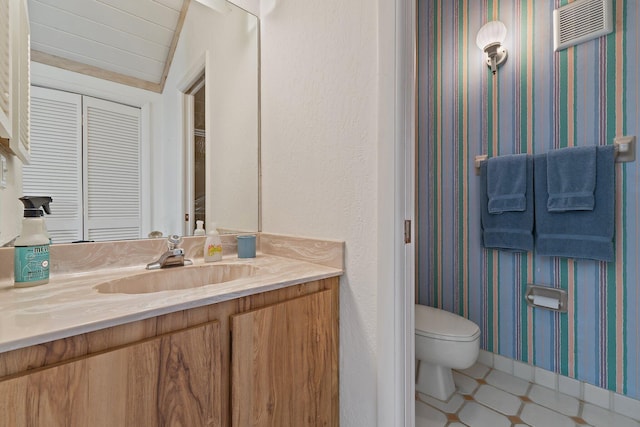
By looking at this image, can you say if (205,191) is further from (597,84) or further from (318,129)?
(597,84)

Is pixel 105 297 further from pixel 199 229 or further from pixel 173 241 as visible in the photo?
pixel 199 229

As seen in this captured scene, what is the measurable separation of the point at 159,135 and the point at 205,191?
0.93 ft

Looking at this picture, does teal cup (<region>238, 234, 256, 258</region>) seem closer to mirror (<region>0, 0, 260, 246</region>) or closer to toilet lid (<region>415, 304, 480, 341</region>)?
mirror (<region>0, 0, 260, 246</region>)

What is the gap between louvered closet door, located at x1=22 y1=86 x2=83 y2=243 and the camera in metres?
0.93

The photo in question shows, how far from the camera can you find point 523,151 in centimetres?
171

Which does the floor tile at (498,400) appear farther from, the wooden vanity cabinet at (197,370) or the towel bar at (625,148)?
the towel bar at (625,148)

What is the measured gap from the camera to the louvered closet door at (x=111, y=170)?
1033 mm

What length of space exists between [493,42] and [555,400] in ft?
6.50

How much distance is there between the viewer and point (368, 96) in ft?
3.18

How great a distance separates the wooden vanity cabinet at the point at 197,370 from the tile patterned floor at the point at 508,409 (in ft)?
2.36

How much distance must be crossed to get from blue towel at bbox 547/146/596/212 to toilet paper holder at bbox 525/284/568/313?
431 millimetres

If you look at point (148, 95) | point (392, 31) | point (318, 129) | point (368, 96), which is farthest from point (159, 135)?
point (392, 31)

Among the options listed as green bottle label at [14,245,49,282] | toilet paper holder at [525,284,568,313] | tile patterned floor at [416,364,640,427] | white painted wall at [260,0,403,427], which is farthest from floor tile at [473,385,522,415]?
green bottle label at [14,245,49,282]

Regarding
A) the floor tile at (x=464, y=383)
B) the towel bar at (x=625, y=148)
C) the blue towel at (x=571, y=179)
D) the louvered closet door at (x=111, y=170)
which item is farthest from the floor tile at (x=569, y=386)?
the louvered closet door at (x=111, y=170)
